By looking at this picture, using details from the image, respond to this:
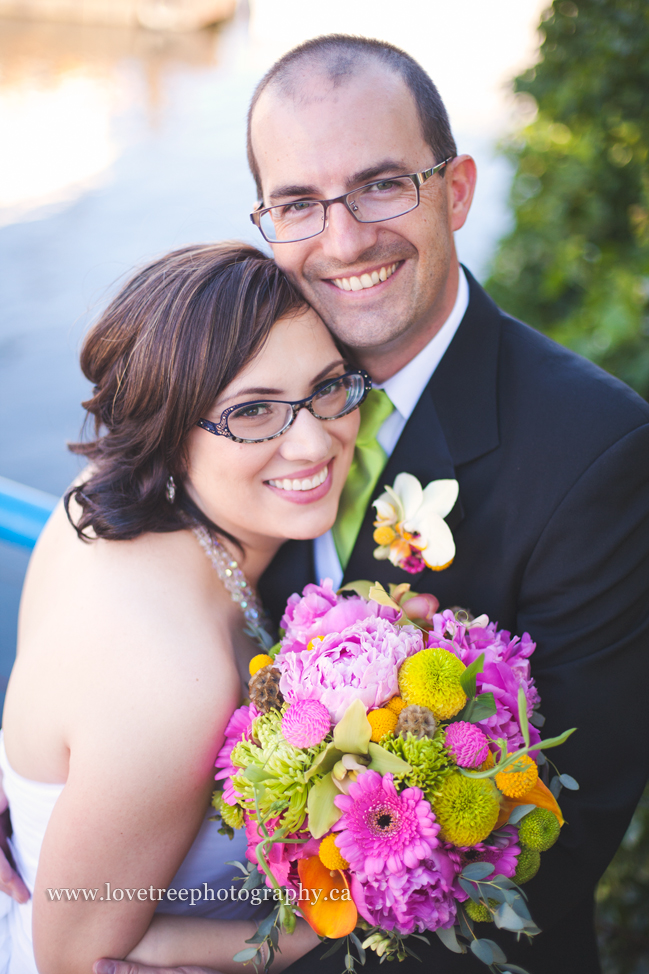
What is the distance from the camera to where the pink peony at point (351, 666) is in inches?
59.7

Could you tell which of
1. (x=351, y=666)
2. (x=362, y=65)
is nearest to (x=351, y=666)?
(x=351, y=666)

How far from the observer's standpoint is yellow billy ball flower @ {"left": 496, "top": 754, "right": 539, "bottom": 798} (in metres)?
1.44

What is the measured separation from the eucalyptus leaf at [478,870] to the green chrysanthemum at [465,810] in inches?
1.8

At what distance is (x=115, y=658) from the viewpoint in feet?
6.15

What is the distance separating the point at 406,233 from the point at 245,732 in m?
1.47

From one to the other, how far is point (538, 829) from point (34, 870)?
1532 mm

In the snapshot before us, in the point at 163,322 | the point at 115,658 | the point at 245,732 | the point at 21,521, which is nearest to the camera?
the point at 245,732

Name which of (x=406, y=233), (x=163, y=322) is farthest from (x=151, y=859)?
(x=406, y=233)

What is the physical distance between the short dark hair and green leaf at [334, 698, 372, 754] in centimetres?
166

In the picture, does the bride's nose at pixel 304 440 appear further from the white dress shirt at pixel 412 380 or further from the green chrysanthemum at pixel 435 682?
the green chrysanthemum at pixel 435 682

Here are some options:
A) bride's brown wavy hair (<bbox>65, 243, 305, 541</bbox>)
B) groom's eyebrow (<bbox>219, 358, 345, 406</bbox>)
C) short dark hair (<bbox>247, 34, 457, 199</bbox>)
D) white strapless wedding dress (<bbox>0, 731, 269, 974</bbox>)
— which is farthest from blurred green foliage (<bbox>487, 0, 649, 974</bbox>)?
bride's brown wavy hair (<bbox>65, 243, 305, 541</bbox>)

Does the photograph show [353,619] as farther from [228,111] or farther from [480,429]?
[228,111]

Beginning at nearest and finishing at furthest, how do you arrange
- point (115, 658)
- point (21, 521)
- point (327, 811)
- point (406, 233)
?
point (327, 811)
point (115, 658)
point (406, 233)
point (21, 521)

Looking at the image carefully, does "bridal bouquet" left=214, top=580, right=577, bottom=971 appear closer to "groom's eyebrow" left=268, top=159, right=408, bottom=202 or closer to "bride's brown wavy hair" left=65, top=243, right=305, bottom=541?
"bride's brown wavy hair" left=65, top=243, right=305, bottom=541
